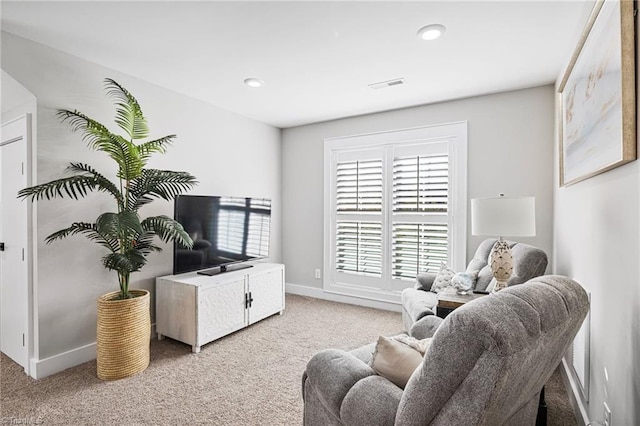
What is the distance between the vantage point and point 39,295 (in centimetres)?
246

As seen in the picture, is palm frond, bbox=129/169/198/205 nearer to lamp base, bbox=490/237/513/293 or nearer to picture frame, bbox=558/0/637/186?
lamp base, bbox=490/237/513/293

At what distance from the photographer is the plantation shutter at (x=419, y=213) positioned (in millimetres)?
3799

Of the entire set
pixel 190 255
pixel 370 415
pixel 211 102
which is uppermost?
pixel 211 102

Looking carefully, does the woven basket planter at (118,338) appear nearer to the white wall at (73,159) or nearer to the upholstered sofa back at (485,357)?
the white wall at (73,159)

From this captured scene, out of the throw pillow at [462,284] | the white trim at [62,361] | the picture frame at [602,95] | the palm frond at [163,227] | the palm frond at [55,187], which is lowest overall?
the white trim at [62,361]

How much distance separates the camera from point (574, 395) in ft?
6.86

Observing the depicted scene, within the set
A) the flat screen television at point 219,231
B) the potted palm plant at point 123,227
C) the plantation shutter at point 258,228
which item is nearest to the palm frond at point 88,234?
the potted palm plant at point 123,227

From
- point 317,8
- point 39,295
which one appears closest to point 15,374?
point 39,295

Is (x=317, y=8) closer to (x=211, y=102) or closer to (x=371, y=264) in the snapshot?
(x=211, y=102)

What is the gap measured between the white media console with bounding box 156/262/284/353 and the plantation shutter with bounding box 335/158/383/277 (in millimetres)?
1308

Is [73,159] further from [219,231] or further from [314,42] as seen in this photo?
[314,42]

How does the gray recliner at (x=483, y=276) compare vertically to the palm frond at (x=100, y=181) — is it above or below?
below

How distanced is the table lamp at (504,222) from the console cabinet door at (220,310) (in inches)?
91.1

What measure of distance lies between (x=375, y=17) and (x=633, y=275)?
1.95 metres
